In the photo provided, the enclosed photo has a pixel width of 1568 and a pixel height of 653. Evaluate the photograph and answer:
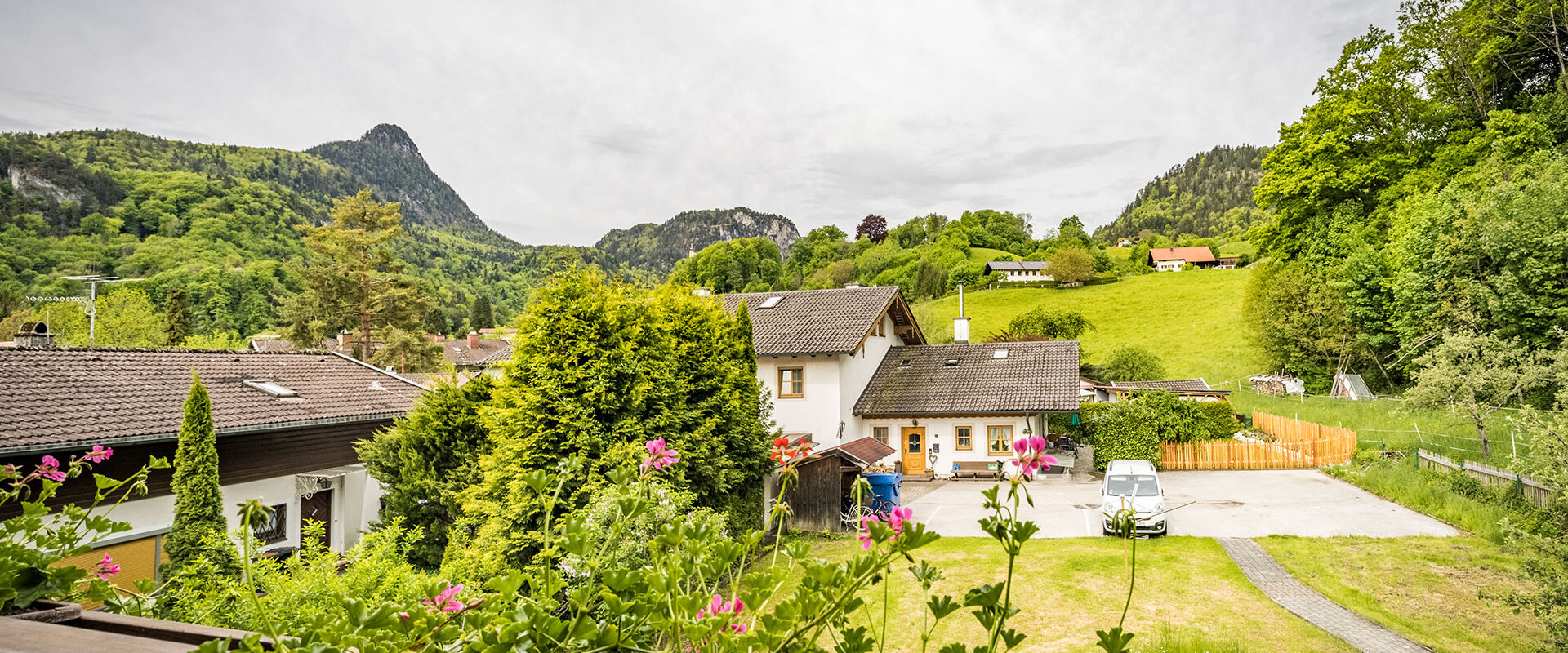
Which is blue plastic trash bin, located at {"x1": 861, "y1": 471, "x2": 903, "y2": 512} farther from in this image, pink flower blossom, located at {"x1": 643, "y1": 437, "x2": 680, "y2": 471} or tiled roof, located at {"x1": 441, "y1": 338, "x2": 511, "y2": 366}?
tiled roof, located at {"x1": 441, "y1": 338, "x2": 511, "y2": 366}

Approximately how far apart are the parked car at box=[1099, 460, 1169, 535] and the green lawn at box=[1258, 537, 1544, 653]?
6.36 feet

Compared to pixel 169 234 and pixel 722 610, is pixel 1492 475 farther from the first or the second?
pixel 169 234

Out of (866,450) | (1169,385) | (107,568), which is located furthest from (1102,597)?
(1169,385)

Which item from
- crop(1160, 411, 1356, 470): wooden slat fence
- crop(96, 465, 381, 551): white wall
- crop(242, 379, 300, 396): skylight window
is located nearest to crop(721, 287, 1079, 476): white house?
crop(1160, 411, 1356, 470): wooden slat fence

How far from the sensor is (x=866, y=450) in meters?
17.8

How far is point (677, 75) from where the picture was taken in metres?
24.4

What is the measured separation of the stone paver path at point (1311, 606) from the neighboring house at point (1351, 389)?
2681 centimetres

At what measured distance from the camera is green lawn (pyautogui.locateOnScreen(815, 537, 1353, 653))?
9.09 meters

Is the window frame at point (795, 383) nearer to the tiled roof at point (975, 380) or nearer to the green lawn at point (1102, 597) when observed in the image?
the tiled roof at point (975, 380)

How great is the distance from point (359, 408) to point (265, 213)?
71807 mm

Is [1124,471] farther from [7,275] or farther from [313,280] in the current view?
[7,275]

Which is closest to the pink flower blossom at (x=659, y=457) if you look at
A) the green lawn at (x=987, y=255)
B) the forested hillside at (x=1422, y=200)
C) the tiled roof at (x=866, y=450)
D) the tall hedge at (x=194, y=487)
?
the tall hedge at (x=194, y=487)

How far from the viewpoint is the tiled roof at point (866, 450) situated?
54.3 feet

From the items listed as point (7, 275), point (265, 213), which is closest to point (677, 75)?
point (7, 275)
